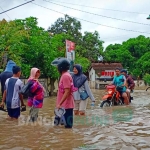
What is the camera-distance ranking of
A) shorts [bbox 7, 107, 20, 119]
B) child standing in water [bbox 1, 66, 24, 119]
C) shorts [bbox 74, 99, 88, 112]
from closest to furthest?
child standing in water [bbox 1, 66, 24, 119] → shorts [bbox 7, 107, 20, 119] → shorts [bbox 74, 99, 88, 112]

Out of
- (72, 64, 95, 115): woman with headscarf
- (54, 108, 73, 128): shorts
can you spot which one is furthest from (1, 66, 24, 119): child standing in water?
(72, 64, 95, 115): woman with headscarf

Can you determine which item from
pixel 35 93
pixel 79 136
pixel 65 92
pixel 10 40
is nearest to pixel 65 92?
pixel 65 92

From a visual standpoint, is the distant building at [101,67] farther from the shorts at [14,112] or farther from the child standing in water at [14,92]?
the child standing in water at [14,92]

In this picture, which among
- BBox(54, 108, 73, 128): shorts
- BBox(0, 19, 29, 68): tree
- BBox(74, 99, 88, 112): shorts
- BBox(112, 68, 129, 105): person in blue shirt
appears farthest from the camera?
BBox(0, 19, 29, 68): tree

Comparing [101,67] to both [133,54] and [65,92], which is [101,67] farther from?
[65,92]

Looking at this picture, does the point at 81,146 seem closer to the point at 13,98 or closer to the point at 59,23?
the point at 13,98

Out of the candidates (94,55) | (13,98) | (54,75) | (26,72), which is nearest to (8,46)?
(26,72)

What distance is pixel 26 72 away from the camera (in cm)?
1928

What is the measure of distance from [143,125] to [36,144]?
3405 millimetres

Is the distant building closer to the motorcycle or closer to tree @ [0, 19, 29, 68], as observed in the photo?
tree @ [0, 19, 29, 68]

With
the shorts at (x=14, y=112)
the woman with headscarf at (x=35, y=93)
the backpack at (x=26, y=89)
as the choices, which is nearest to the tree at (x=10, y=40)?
the shorts at (x=14, y=112)

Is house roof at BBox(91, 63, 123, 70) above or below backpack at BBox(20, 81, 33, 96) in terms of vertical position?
above

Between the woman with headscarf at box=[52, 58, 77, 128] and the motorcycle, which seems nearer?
the woman with headscarf at box=[52, 58, 77, 128]

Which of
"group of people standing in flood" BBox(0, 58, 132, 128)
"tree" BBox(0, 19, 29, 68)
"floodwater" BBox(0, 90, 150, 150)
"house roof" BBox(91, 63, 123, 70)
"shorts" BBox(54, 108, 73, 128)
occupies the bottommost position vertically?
"floodwater" BBox(0, 90, 150, 150)
